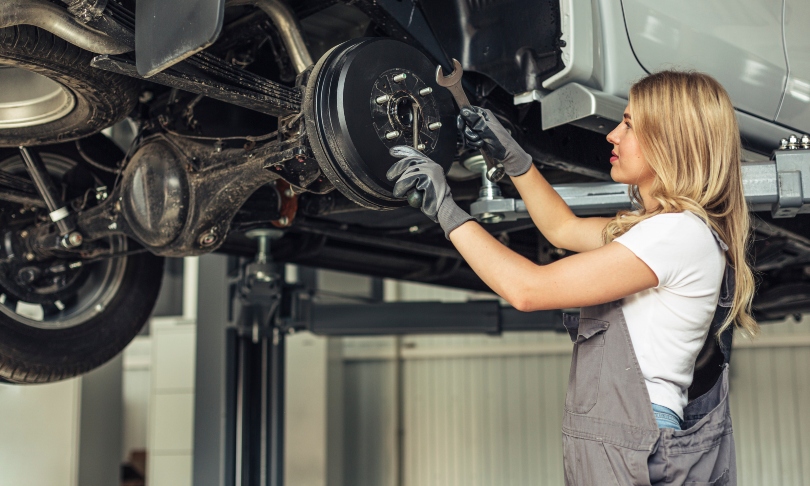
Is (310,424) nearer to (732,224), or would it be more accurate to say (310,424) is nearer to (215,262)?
(215,262)

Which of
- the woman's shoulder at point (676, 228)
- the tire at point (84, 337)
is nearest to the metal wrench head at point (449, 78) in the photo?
the woman's shoulder at point (676, 228)

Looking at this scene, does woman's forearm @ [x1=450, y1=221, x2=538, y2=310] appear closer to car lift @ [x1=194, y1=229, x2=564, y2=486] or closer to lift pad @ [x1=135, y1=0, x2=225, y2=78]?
lift pad @ [x1=135, y1=0, x2=225, y2=78]

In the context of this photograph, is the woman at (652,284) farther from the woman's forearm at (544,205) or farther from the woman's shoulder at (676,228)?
the woman's forearm at (544,205)

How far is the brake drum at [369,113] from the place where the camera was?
1.35 m

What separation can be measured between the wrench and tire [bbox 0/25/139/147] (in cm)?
63

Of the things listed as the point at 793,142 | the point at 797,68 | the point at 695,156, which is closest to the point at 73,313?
the point at 695,156

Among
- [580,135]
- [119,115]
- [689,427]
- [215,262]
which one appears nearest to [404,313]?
[215,262]

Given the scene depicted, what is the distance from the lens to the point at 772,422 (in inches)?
241

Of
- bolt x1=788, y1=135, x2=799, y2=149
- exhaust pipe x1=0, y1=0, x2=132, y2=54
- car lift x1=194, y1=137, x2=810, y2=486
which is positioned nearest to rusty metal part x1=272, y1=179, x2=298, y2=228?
exhaust pipe x1=0, y1=0, x2=132, y2=54

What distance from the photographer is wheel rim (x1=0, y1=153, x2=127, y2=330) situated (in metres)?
2.06

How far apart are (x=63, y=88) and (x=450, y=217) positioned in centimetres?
86

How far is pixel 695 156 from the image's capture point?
1.27m

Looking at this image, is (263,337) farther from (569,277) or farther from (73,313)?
(569,277)

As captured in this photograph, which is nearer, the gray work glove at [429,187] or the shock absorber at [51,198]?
the gray work glove at [429,187]
